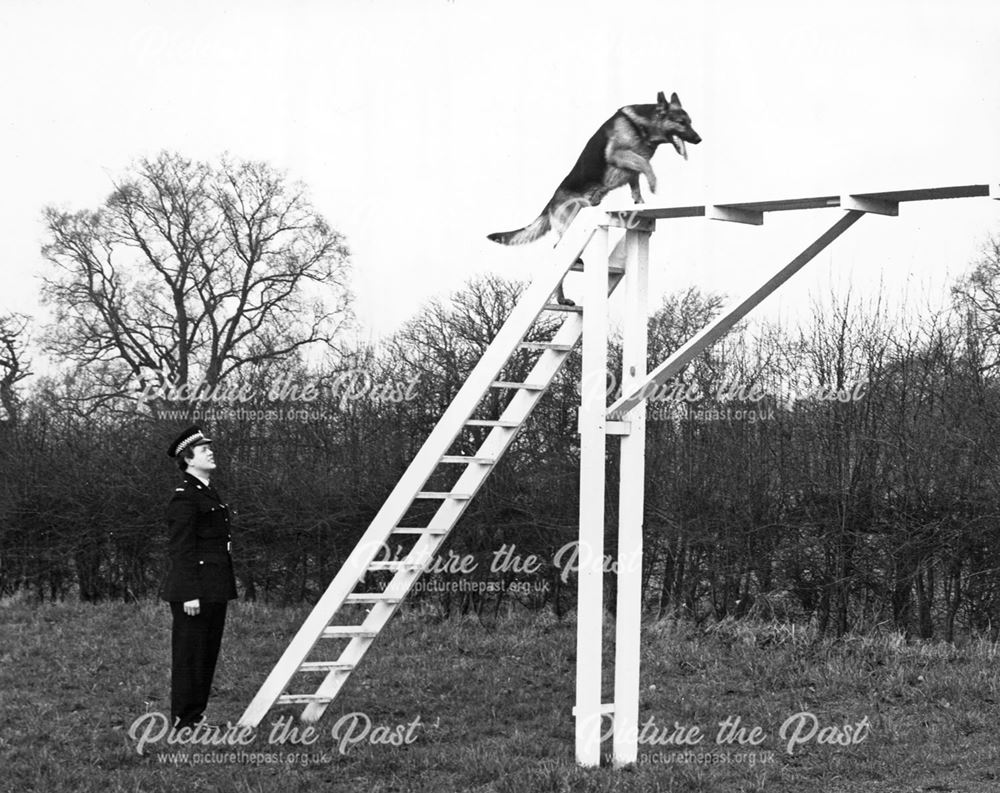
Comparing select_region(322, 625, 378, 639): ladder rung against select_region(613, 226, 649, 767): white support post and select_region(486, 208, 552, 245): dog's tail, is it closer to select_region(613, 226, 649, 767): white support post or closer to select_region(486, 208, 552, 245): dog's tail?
select_region(613, 226, 649, 767): white support post

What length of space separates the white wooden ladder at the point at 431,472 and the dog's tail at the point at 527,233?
1.18ft

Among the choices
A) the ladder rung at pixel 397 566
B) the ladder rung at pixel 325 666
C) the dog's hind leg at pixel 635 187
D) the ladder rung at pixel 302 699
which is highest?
the dog's hind leg at pixel 635 187

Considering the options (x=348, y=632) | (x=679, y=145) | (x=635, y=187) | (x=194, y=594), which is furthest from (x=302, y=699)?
(x=679, y=145)

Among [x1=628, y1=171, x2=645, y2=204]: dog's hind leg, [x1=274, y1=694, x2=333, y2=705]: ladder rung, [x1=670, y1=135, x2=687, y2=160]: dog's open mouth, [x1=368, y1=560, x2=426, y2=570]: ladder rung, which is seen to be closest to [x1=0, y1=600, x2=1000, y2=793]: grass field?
[x1=274, y1=694, x2=333, y2=705]: ladder rung

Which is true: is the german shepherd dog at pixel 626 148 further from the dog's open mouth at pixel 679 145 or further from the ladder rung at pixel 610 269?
the ladder rung at pixel 610 269

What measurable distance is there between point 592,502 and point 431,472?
4.09 ft

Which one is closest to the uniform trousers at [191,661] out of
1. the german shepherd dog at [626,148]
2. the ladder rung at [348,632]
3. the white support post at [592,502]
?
the ladder rung at [348,632]

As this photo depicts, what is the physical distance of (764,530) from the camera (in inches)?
555

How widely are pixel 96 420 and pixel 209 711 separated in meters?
10.3

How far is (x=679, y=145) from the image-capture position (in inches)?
311

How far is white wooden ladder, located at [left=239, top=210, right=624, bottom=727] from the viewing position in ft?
26.3

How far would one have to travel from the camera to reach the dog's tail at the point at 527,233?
830 cm

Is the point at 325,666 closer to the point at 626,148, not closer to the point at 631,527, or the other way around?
the point at 631,527

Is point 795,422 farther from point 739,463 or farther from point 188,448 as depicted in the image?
point 188,448
